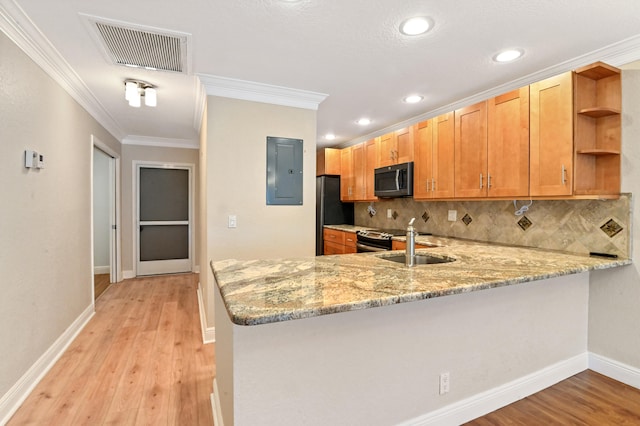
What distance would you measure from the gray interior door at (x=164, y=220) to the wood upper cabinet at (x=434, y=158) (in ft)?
13.6

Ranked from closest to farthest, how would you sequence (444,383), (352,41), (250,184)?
(444,383) < (352,41) < (250,184)

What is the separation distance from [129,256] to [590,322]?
6051 mm

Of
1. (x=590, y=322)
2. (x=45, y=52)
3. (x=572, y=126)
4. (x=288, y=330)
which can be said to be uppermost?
(x=45, y=52)

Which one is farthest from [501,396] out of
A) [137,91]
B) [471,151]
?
[137,91]

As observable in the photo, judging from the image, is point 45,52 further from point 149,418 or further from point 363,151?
point 363,151

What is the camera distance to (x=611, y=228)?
232 centimetres

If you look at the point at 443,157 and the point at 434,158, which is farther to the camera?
the point at 434,158

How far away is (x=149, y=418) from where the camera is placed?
75.1 inches

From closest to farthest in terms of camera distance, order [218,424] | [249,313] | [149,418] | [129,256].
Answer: [249,313] < [218,424] < [149,418] < [129,256]

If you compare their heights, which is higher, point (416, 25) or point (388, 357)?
point (416, 25)

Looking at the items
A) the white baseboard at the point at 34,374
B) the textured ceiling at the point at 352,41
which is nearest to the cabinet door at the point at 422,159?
the textured ceiling at the point at 352,41

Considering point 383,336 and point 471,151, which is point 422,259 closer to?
point 383,336

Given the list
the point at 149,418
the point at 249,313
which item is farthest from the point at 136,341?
the point at 249,313

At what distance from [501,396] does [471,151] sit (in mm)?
2019
